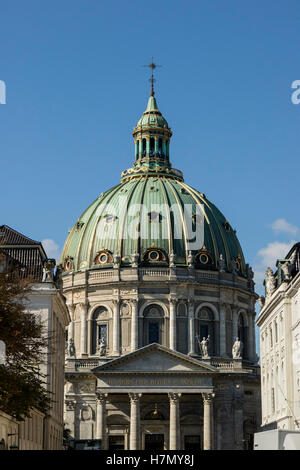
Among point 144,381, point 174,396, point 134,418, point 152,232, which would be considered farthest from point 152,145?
point 134,418

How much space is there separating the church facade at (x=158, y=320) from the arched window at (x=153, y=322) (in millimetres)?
126

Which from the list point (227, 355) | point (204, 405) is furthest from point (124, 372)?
point (227, 355)

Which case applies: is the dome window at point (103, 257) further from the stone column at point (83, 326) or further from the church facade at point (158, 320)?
the stone column at point (83, 326)

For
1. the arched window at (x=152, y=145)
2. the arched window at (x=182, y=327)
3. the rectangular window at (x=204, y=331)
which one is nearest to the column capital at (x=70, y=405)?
the arched window at (x=182, y=327)

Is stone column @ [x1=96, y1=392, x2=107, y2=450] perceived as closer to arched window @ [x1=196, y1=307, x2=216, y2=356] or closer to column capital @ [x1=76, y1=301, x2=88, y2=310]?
column capital @ [x1=76, y1=301, x2=88, y2=310]

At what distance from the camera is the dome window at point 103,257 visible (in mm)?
117688

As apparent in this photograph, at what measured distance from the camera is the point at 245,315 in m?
122

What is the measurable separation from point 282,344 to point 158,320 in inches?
1885

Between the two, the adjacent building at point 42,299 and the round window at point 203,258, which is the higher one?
the round window at point 203,258

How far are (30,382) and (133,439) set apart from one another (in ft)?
207

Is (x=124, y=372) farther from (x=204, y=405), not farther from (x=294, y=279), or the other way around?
(x=294, y=279)

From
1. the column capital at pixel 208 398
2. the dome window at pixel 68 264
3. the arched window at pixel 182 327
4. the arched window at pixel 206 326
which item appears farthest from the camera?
the dome window at pixel 68 264

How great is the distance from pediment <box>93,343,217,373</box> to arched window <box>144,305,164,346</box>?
13127 millimetres

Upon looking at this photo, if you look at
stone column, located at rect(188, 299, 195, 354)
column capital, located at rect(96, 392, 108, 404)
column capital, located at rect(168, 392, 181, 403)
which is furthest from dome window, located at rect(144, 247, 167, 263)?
column capital, located at rect(96, 392, 108, 404)
